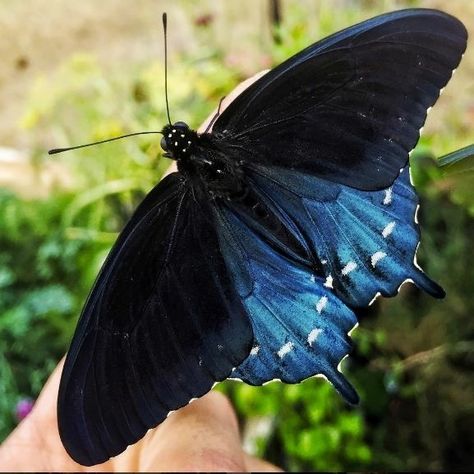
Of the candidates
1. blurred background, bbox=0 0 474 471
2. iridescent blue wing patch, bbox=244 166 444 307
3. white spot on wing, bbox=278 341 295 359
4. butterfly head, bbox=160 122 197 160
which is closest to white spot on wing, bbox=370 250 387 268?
iridescent blue wing patch, bbox=244 166 444 307

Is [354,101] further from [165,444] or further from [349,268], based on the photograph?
[165,444]

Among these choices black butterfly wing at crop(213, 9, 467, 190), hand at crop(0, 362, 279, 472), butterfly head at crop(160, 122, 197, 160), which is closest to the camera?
black butterfly wing at crop(213, 9, 467, 190)

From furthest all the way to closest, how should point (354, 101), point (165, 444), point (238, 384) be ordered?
point (238, 384), point (165, 444), point (354, 101)

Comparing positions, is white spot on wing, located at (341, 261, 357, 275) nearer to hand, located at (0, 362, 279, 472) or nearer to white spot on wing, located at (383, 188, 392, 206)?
white spot on wing, located at (383, 188, 392, 206)

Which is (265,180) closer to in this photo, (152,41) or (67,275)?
(67,275)

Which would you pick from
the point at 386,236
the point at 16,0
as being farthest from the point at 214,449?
the point at 16,0

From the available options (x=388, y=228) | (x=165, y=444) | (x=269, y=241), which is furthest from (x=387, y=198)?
(x=165, y=444)

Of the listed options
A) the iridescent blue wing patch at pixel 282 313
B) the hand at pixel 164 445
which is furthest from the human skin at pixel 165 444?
the iridescent blue wing patch at pixel 282 313
